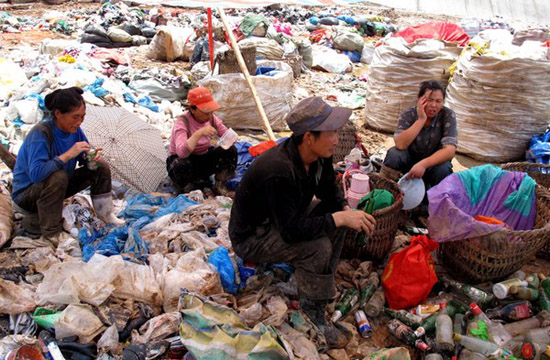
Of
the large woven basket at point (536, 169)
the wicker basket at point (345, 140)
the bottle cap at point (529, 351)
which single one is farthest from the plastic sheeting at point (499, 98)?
the bottle cap at point (529, 351)

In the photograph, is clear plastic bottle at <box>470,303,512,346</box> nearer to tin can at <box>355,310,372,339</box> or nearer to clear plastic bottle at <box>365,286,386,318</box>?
clear plastic bottle at <box>365,286,386,318</box>

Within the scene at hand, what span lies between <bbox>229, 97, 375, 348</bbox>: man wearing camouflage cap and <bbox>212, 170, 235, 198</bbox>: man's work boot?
1.64 meters

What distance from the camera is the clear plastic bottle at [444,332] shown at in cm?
223

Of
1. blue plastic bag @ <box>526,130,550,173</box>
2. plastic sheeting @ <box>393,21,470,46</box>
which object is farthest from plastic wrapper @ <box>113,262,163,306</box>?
plastic sheeting @ <box>393,21,470,46</box>

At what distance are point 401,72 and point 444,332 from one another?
361cm

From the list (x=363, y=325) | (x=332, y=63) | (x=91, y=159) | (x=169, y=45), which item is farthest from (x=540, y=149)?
(x=169, y=45)

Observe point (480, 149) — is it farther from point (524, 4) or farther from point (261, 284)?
point (524, 4)

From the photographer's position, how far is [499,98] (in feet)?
14.6

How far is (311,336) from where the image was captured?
Answer: 2275 millimetres

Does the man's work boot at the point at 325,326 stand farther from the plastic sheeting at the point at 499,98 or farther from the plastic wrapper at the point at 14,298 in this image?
the plastic sheeting at the point at 499,98

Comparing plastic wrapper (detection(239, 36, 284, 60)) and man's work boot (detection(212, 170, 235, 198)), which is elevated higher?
plastic wrapper (detection(239, 36, 284, 60))

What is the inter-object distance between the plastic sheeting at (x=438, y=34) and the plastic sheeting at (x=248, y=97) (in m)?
1.75

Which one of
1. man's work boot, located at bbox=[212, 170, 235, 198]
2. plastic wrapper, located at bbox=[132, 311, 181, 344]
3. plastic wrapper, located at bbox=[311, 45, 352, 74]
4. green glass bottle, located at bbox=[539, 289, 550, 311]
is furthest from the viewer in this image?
plastic wrapper, located at bbox=[311, 45, 352, 74]

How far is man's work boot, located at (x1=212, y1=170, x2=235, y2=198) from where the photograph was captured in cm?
404
